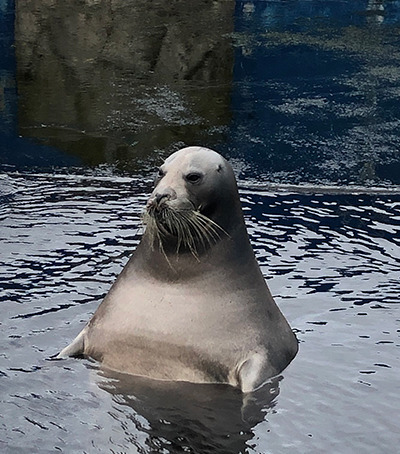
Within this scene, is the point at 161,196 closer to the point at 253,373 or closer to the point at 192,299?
the point at 192,299

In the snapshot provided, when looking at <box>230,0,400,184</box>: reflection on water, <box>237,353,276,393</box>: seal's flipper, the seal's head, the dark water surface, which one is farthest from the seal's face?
<box>230,0,400,184</box>: reflection on water

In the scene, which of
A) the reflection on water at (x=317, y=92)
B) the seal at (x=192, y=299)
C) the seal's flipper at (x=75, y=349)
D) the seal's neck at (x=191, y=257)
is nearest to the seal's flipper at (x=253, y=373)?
the seal at (x=192, y=299)

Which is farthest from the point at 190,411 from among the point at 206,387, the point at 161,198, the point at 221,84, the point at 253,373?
the point at 221,84

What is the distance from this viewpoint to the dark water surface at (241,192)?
165 inches

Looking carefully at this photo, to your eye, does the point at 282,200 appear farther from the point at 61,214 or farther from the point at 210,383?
the point at 210,383

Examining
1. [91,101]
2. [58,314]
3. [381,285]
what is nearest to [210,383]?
[58,314]

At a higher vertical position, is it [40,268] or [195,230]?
[195,230]

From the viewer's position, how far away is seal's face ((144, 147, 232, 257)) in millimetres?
4363

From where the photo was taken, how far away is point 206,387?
172 inches

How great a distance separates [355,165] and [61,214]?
2.66 metres

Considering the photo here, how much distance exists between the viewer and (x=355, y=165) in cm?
839

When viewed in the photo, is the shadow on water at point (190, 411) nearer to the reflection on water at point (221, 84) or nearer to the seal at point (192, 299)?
the seal at point (192, 299)

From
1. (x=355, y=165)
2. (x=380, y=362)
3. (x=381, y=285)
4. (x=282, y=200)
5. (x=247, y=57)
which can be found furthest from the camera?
(x=247, y=57)

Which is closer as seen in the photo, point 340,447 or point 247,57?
point 340,447
